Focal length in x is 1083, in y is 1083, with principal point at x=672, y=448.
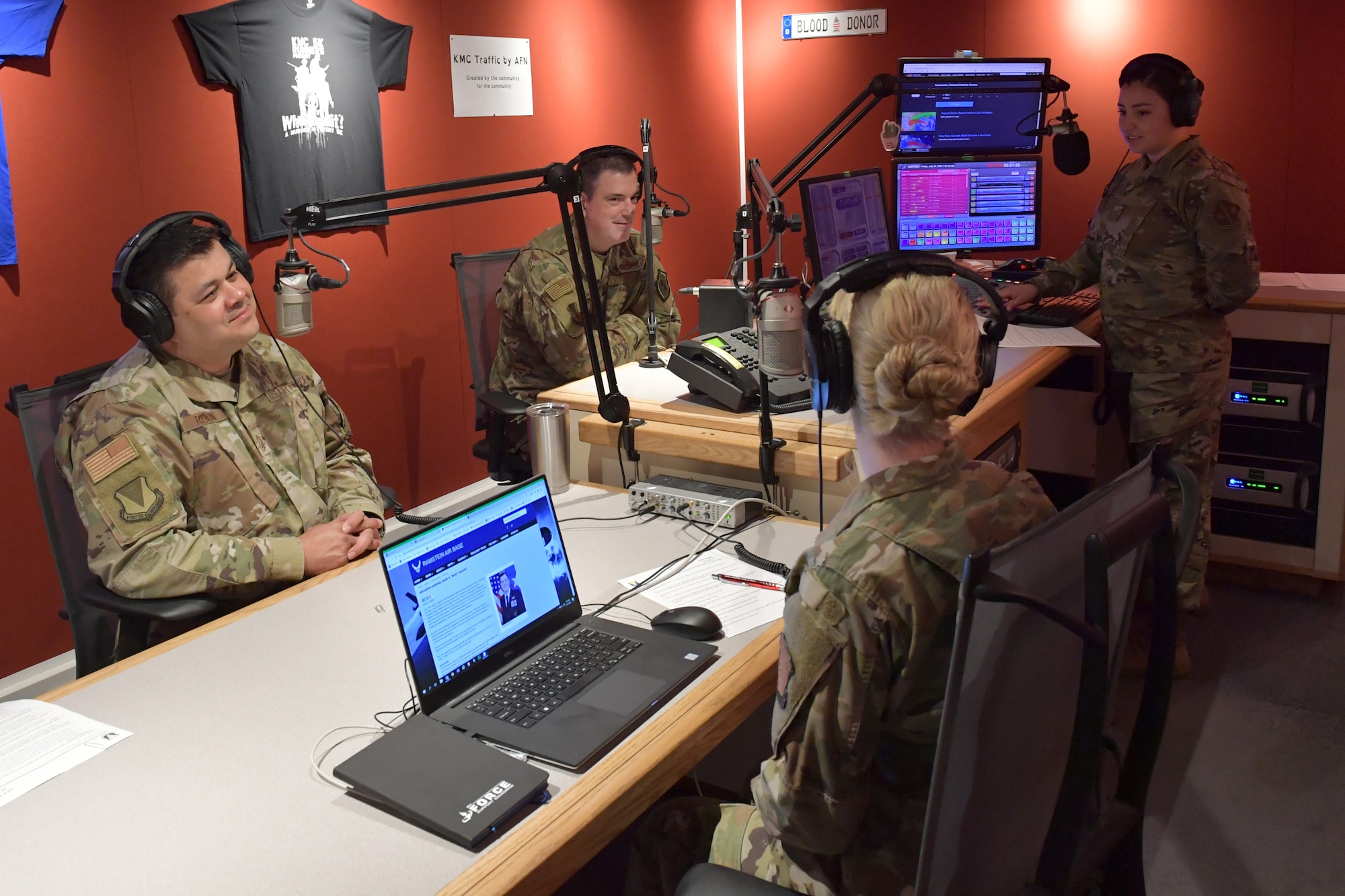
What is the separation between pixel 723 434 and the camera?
2205mm

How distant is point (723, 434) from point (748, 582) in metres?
0.47

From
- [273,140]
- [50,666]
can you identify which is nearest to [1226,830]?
[50,666]

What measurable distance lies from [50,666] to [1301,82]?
5.26 meters

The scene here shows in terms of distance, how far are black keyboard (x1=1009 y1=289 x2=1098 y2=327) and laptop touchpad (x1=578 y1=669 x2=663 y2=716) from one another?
86.1 inches

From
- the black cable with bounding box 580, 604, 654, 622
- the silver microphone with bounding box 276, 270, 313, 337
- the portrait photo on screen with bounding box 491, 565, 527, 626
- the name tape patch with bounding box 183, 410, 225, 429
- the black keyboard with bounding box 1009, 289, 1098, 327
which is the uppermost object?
the silver microphone with bounding box 276, 270, 313, 337

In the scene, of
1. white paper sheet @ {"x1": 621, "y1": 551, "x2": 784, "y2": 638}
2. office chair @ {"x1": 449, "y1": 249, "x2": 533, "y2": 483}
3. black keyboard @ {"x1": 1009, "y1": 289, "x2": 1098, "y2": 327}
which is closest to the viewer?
white paper sheet @ {"x1": 621, "y1": 551, "x2": 784, "y2": 638}

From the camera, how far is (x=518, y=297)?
327 cm

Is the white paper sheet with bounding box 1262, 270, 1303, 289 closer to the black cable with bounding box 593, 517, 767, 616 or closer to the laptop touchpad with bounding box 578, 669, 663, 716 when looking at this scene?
the black cable with bounding box 593, 517, 767, 616

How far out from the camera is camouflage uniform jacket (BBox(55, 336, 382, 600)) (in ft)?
6.15

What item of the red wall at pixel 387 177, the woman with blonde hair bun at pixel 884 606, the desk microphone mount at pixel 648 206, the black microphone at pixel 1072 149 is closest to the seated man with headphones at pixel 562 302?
the desk microphone mount at pixel 648 206

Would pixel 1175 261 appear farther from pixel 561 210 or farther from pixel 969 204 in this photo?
pixel 561 210

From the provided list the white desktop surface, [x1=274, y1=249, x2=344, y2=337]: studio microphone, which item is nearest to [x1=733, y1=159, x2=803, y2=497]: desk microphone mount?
the white desktop surface

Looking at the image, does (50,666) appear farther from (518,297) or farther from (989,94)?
(989,94)

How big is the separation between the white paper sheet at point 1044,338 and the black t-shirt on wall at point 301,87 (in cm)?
199
